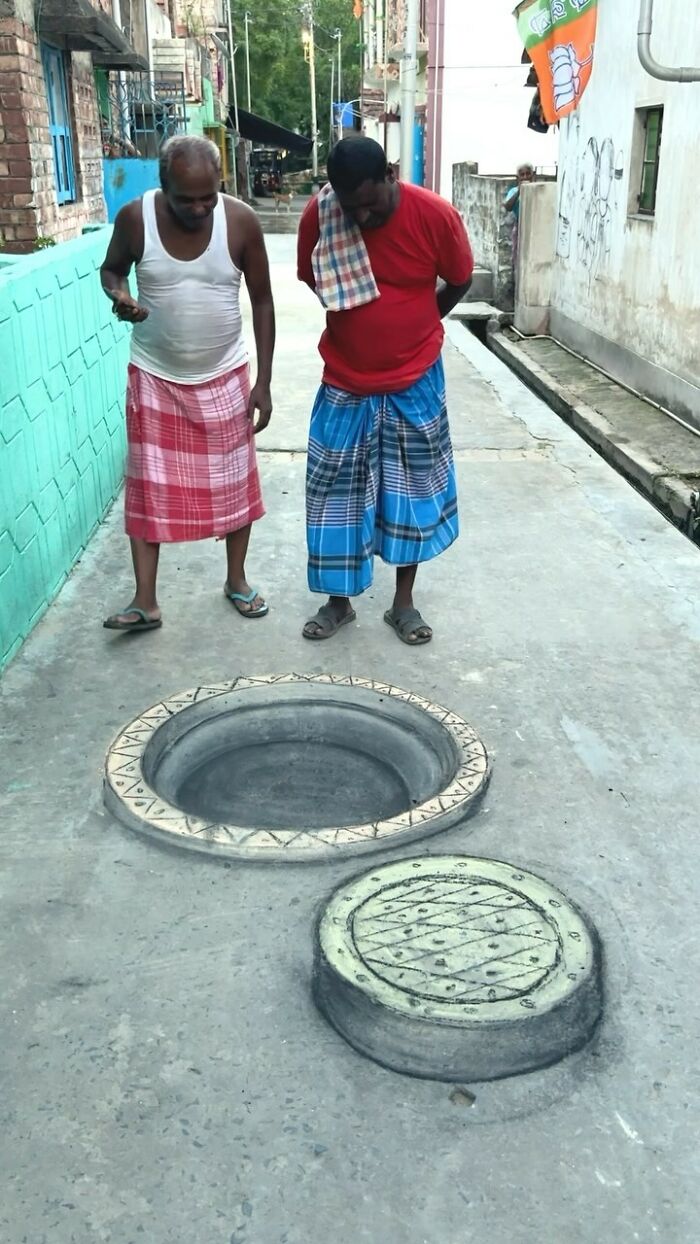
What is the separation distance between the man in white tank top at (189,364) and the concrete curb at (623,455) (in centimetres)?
267

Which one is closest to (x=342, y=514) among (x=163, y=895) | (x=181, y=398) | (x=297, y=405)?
(x=181, y=398)

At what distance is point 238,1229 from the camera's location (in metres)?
1.73

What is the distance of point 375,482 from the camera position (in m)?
3.83

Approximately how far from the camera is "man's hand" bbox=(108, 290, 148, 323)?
3461 millimetres

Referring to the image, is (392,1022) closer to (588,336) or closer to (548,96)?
(588,336)

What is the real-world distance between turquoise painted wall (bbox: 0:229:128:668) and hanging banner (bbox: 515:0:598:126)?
22.5ft

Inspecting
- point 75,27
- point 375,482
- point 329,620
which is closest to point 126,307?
point 375,482

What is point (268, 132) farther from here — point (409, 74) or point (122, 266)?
point (122, 266)

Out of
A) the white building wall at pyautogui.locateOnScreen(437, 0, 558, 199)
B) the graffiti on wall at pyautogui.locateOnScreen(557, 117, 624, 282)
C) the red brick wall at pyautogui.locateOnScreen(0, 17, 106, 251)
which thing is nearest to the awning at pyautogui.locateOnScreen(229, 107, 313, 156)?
the white building wall at pyautogui.locateOnScreen(437, 0, 558, 199)

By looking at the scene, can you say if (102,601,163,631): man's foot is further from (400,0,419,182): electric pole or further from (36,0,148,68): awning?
(400,0,419,182): electric pole

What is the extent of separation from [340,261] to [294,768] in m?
1.65

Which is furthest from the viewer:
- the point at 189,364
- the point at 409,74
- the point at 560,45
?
the point at 409,74

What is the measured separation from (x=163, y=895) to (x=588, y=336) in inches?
361

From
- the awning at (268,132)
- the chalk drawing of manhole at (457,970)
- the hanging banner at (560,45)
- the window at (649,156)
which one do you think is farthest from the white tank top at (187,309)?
the awning at (268,132)
